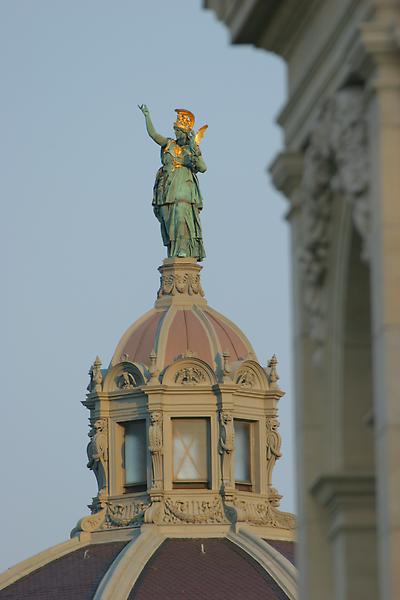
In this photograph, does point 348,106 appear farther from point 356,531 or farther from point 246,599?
point 246,599

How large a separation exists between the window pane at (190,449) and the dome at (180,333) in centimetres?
192

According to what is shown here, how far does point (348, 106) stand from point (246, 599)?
62.9m

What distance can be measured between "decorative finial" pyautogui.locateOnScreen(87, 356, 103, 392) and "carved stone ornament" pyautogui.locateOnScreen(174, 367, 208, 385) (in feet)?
8.61

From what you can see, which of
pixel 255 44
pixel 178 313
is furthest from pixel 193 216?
pixel 255 44

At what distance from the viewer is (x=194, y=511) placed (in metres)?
89.4

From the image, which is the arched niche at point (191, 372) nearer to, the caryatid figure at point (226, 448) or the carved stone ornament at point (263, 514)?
the caryatid figure at point (226, 448)

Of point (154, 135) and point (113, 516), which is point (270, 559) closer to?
point (113, 516)

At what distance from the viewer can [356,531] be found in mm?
25516

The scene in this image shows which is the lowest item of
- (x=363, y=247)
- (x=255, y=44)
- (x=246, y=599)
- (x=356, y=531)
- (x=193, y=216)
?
(x=356, y=531)

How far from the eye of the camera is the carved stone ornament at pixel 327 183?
2391 cm

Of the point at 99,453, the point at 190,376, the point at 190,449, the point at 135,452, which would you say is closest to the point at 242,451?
the point at 190,449

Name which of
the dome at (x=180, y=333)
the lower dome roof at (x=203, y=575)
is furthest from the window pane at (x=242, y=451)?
the lower dome roof at (x=203, y=575)

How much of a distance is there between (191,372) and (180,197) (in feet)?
18.7

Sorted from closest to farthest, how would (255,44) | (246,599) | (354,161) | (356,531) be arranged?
(354,161), (356,531), (255,44), (246,599)
